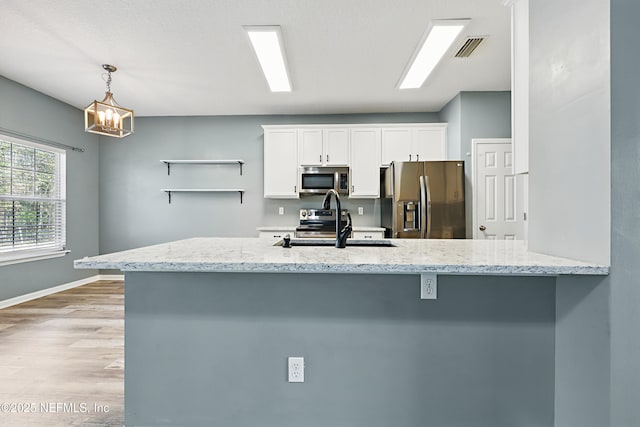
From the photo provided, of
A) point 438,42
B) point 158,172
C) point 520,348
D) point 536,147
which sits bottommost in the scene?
point 520,348

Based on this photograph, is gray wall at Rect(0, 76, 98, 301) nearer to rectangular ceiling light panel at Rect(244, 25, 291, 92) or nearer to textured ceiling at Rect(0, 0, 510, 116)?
textured ceiling at Rect(0, 0, 510, 116)

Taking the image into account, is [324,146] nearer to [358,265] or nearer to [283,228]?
[283,228]

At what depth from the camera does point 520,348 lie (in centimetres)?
158

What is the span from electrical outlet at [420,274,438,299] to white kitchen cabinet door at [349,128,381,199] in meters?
3.38

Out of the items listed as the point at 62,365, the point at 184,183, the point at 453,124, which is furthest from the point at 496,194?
the point at 62,365

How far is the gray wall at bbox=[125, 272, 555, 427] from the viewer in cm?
158

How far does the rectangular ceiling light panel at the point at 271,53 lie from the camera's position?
2.86 meters

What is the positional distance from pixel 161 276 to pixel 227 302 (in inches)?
13.3

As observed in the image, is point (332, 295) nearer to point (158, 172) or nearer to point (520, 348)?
point (520, 348)

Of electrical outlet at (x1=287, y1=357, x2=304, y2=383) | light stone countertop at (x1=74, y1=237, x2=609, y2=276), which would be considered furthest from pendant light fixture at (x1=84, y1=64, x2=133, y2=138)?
electrical outlet at (x1=287, y1=357, x2=304, y2=383)

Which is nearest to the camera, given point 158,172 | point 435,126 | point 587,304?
point 587,304

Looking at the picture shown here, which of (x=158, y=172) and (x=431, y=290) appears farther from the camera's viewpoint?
(x=158, y=172)

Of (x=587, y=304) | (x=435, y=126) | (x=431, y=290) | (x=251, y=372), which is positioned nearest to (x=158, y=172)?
(x=435, y=126)

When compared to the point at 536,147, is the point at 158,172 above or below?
above
